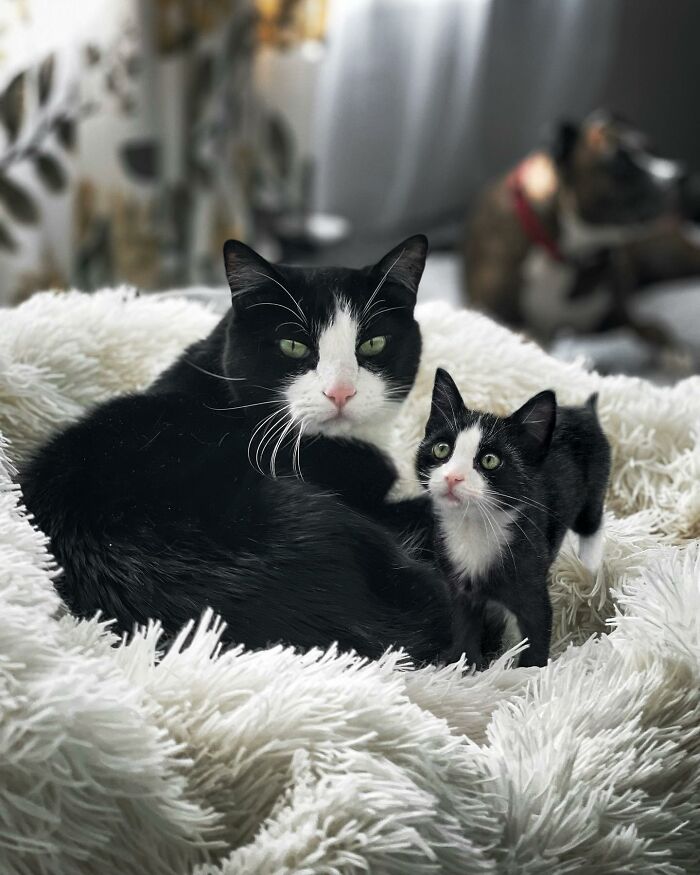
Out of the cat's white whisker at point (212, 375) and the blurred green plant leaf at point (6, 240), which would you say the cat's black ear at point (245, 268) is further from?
the blurred green plant leaf at point (6, 240)

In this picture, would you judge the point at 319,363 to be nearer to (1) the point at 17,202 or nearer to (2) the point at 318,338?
(2) the point at 318,338

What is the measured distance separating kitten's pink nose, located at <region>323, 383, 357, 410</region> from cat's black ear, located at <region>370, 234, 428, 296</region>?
6 cm

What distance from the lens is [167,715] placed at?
384 mm

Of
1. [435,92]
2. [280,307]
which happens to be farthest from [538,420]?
[435,92]

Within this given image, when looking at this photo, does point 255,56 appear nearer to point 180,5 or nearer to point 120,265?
point 180,5

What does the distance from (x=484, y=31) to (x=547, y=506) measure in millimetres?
1828

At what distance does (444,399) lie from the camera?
479mm

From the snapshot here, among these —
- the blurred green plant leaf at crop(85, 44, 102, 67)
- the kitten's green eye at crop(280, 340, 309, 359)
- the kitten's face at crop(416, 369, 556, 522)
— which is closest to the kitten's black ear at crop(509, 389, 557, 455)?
the kitten's face at crop(416, 369, 556, 522)

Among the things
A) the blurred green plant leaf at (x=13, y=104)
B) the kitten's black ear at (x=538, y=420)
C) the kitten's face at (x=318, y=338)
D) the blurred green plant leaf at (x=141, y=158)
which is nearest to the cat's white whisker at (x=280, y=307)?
the kitten's face at (x=318, y=338)

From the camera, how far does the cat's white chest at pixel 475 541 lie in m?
0.46

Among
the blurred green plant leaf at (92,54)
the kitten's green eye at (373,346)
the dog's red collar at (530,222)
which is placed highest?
the kitten's green eye at (373,346)

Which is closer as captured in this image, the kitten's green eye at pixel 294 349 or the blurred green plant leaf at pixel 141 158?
the kitten's green eye at pixel 294 349

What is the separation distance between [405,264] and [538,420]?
103 millimetres

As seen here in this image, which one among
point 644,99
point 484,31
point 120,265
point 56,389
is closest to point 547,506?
point 56,389
